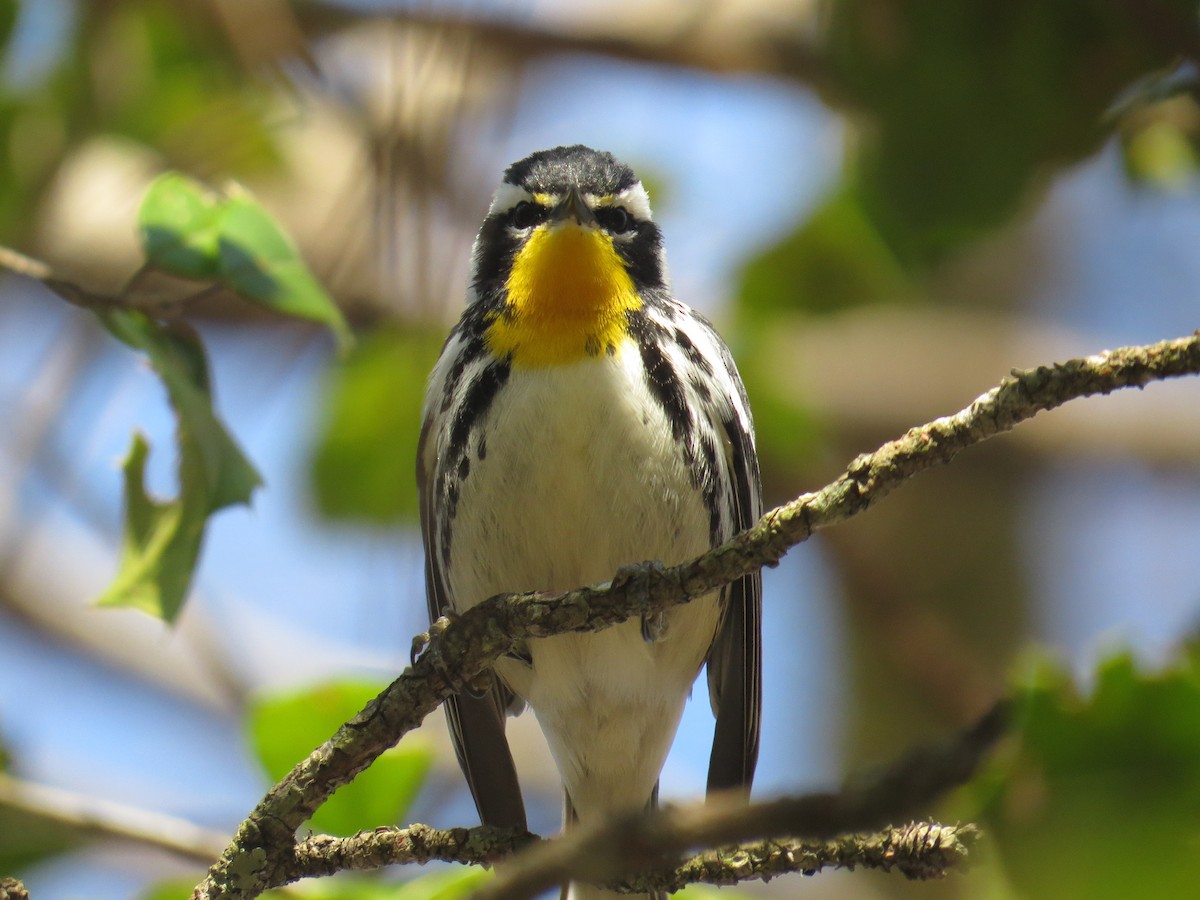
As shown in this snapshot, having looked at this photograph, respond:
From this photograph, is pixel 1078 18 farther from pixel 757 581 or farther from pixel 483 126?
pixel 483 126

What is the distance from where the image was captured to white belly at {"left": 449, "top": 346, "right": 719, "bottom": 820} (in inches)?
108

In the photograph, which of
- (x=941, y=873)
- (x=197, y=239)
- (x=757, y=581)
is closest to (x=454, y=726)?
(x=757, y=581)

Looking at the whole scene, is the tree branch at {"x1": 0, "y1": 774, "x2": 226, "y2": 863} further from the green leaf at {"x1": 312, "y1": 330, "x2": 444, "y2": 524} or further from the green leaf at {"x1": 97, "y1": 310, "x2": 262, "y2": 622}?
the green leaf at {"x1": 312, "y1": 330, "x2": 444, "y2": 524}

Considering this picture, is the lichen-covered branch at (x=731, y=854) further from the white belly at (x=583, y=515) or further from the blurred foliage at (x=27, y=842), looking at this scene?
the blurred foliage at (x=27, y=842)

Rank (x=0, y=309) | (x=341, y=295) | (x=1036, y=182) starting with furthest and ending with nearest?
(x=0, y=309) → (x=341, y=295) → (x=1036, y=182)

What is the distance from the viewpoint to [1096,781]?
1359 mm

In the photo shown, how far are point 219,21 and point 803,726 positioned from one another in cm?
418

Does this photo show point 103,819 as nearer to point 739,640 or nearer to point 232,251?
point 232,251

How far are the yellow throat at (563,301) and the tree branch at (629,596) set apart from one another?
91 centimetres

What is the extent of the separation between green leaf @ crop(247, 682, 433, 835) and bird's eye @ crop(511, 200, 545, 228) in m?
1.21

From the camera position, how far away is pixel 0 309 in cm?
549

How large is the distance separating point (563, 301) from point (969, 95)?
1160 millimetres

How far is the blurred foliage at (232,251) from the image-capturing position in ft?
7.93

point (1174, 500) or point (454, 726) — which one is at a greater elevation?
point (1174, 500)
